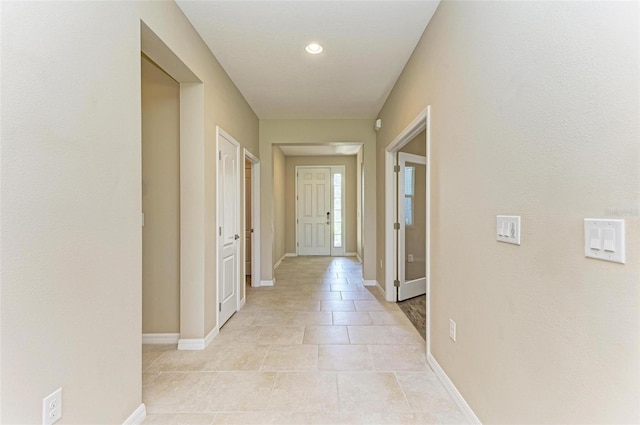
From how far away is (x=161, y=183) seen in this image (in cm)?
269

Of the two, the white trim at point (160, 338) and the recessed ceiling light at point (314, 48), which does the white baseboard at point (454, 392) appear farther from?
the recessed ceiling light at point (314, 48)

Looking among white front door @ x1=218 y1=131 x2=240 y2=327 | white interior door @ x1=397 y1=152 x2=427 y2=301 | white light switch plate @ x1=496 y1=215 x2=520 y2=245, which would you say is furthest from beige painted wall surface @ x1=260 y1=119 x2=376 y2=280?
white light switch plate @ x1=496 y1=215 x2=520 y2=245

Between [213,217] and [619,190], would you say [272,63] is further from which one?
[619,190]

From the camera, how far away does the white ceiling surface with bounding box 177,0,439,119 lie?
2164mm

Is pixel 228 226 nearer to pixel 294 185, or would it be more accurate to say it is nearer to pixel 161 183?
pixel 161 183

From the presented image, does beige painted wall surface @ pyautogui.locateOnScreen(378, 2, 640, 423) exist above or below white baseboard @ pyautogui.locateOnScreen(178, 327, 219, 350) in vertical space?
above

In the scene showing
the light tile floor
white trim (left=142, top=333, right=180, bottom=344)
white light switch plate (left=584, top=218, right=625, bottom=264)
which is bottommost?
the light tile floor

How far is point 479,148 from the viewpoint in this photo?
1.58m

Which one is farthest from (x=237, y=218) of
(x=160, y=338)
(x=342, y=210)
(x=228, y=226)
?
(x=342, y=210)

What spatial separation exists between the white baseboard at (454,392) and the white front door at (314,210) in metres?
5.64

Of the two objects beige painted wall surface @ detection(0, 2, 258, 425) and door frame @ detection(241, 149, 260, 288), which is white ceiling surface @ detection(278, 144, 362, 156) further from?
beige painted wall surface @ detection(0, 2, 258, 425)

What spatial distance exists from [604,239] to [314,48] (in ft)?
8.33

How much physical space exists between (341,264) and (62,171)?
5.83m

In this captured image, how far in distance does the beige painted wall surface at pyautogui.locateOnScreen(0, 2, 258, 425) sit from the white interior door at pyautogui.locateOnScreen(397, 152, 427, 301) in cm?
305
